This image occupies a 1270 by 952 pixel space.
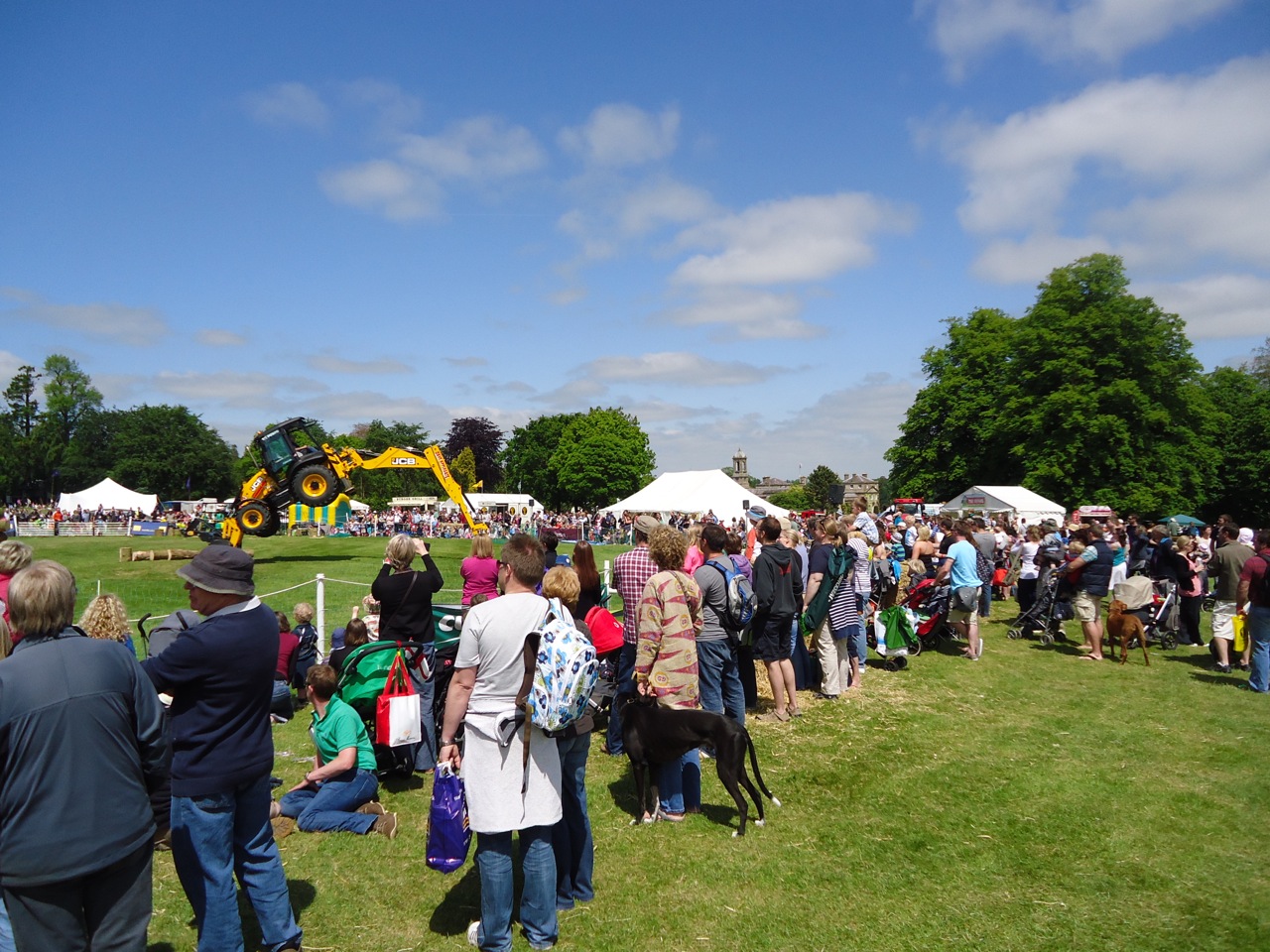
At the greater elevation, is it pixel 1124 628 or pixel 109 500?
pixel 109 500

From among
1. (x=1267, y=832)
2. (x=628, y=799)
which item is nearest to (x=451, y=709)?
(x=628, y=799)

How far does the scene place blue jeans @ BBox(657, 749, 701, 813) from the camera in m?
5.30

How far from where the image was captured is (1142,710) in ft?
25.9

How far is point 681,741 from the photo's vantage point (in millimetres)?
4969

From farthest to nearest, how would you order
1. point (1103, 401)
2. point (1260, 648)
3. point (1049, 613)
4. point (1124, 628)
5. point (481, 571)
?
point (1103, 401)
point (1049, 613)
point (1124, 628)
point (1260, 648)
point (481, 571)

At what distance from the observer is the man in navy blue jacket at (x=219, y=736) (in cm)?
314

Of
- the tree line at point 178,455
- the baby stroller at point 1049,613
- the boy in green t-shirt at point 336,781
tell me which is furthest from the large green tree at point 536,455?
the boy in green t-shirt at point 336,781

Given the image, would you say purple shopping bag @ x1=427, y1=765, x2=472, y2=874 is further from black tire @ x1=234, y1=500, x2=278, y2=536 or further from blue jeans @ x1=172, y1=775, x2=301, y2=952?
black tire @ x1=234, y1=500, x2=278, y2=536

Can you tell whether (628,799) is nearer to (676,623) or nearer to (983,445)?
(676,623)

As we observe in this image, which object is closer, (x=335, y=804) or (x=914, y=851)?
(x=914, y=851)

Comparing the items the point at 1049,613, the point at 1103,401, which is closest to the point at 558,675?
the point at 1049,613

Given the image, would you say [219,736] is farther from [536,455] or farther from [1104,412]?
[536,455]

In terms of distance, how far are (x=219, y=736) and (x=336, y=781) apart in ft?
6.93

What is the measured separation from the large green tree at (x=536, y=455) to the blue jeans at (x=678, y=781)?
72.1m
